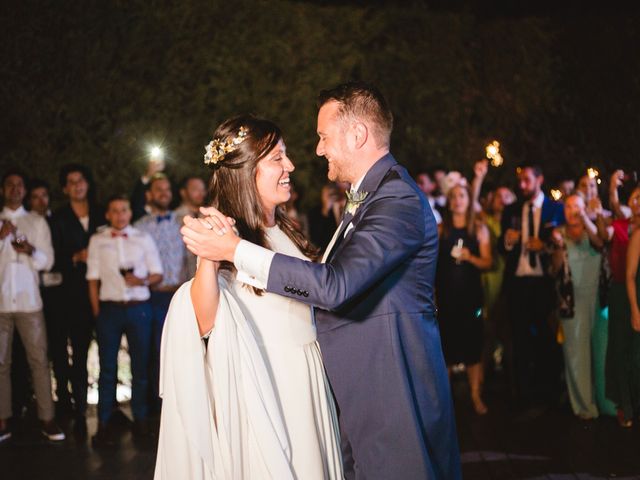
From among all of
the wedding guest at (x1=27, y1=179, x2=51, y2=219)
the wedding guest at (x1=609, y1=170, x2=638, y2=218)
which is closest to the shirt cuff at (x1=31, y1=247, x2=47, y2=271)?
the wedding guest at (x1=27, y1=179, x2=51, y2=219)

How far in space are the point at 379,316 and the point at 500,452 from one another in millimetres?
4073

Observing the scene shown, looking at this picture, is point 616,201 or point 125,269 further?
point 616,201

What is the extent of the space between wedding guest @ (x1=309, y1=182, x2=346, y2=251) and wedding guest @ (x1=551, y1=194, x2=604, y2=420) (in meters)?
3.53

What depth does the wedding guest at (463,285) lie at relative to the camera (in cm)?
896

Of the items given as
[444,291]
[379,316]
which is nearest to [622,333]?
[444,291]

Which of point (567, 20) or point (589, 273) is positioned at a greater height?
point (567, 20)

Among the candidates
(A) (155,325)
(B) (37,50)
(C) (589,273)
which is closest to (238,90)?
(B) (37,50)

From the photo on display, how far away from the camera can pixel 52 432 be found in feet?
26.6

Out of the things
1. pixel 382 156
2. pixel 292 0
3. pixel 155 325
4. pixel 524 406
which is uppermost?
pixel 292 0

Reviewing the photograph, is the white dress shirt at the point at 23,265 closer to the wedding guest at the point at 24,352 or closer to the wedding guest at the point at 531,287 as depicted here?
the wedding guest at the point at 24,352

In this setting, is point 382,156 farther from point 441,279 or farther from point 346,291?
point 441,279

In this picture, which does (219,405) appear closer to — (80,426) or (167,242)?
(80,426)

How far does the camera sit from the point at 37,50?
10.8m

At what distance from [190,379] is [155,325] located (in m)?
5.40
